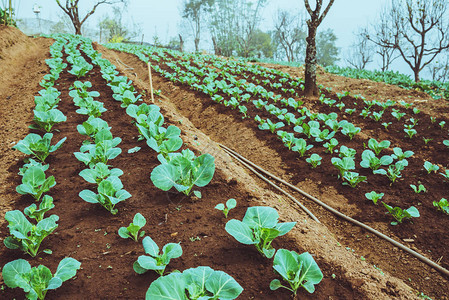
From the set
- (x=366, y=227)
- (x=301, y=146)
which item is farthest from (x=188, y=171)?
(x=301, y=146)

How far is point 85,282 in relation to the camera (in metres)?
1.47

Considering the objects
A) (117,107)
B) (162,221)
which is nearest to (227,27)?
(117,107)

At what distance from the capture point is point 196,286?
122 cm

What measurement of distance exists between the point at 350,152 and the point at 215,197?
2.51 meters

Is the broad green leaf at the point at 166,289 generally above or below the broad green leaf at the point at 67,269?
above

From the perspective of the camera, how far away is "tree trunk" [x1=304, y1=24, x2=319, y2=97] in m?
7.41

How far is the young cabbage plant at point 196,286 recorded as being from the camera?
1.11 meters

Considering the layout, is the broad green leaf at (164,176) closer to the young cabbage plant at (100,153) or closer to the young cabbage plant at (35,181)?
the young cabbage plant at (100,153)

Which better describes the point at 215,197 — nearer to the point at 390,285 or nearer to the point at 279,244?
the point at 279,244

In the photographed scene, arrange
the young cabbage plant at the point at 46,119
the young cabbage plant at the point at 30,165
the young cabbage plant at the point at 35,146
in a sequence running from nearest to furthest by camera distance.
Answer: the young cabbage plant at the point at 30,165 < the young cabbage plant at the point at 35,146 < the young cabbage plant at the point at 46,119

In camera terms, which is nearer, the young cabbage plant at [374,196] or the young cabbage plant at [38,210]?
the young cabbage plant at [38,210]

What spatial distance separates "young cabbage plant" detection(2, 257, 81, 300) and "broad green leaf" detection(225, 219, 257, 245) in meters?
0.87

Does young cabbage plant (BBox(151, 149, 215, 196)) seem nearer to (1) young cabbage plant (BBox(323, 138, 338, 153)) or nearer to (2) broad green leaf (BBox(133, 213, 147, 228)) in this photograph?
(2) broad green leaf (BBox(133, 213, 147, 228))

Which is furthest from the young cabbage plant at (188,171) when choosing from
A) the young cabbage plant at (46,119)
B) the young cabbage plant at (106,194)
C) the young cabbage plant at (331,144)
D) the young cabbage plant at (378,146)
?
the young cabbage plant at (378,146)
